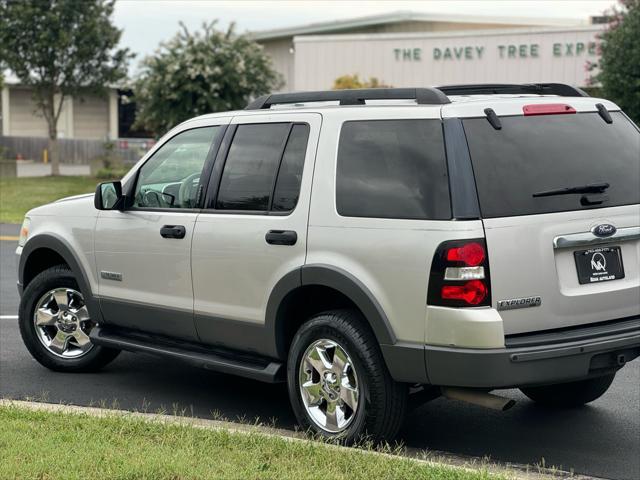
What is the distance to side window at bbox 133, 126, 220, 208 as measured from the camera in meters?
6.93

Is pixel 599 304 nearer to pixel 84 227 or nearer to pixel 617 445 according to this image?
pixel 617 445

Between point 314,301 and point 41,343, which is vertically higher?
point 314,301

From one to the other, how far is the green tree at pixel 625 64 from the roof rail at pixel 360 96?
20158 mm

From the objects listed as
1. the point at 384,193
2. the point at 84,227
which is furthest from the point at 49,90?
the point at 384,193

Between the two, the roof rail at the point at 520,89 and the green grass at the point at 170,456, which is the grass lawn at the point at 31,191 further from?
the green grass at the point at 170,456

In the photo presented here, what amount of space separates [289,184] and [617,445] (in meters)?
2.44

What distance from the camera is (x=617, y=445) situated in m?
6.29

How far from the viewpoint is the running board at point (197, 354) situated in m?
6.36

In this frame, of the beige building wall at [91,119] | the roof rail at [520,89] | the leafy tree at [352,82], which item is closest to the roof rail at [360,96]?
the roof rail at [520,89]

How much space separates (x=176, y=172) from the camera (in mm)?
7133

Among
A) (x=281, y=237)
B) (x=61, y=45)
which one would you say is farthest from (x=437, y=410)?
(x=61, y=45)

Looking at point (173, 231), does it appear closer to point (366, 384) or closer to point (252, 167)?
point (252, 167)

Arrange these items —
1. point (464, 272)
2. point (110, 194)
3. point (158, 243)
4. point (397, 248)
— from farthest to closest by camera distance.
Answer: point (110, 194)
point (158, 243)
point (397, 248)
point (464, 272)

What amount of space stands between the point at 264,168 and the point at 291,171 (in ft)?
0.83
